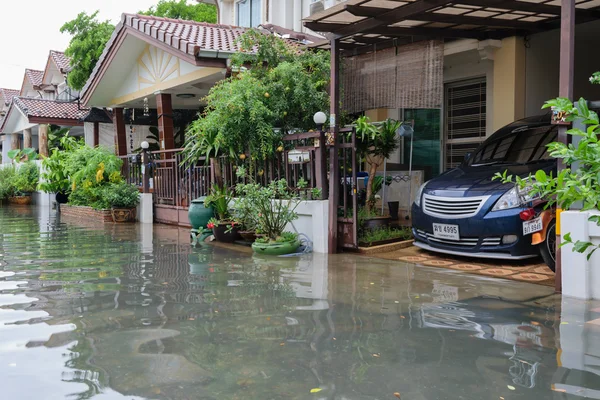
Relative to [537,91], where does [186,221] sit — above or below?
below

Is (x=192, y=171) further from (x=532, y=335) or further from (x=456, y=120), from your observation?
(x=532, y=335)

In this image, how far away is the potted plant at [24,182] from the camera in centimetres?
2378

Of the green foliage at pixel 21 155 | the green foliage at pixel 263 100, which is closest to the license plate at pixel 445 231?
the green foliage at pixel 263 100

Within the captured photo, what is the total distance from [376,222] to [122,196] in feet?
26.1

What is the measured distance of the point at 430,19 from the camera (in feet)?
26.3

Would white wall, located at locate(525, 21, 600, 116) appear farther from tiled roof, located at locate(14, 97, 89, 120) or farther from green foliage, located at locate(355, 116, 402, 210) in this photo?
tiled roof, located at locate(14, 97, 89, 120)

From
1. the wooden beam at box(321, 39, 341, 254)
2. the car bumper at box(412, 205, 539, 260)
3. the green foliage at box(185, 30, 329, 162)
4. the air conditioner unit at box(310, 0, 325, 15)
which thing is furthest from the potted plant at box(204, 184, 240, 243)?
the air conditioner unit at box(310, 0, 325, 15)

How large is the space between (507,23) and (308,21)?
10.6 feet

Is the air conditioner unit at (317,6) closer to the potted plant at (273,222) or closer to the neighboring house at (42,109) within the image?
the potted plant at (273,222)

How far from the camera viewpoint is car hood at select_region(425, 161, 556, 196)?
725 centimetres

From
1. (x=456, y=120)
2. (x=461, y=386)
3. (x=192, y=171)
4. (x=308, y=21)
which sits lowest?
(x=461, y=386)

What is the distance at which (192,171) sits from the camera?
12836 millimetres

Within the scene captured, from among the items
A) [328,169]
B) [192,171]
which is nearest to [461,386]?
[328,169]

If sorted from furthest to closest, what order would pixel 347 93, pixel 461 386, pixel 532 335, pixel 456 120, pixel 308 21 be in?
pixel 456 120, pixel 347 93, pixel 308 21, pixel 532 335, pixel 461 386
